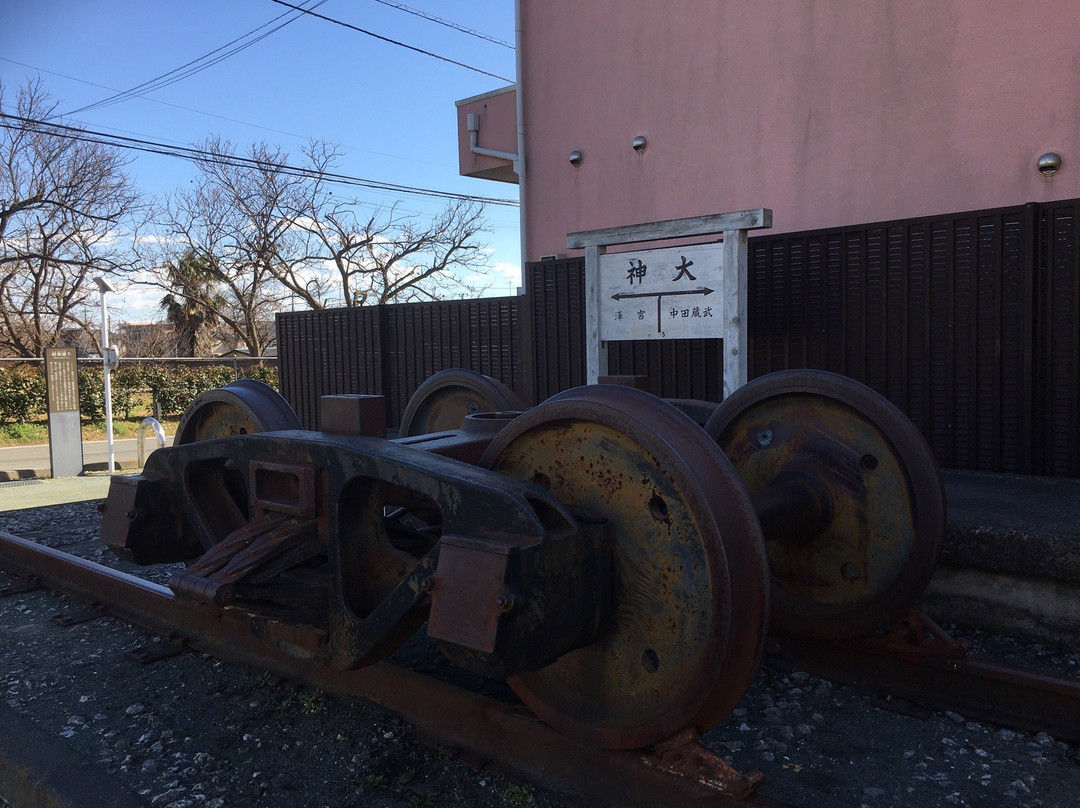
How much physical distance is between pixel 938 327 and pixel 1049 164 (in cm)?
305

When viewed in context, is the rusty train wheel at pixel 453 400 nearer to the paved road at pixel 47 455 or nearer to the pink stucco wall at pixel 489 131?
the paved road at pixel 47 455

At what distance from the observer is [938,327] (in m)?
5.87

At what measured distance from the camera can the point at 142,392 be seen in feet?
79.3

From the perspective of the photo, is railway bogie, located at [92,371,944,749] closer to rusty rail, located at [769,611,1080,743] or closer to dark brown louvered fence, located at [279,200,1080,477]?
rusty rail, located at [769,611,1080,743]

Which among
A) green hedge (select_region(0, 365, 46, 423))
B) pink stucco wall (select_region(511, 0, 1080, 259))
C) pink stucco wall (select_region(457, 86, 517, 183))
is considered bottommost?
green hedge (select_region(0, 365, 46, 423))

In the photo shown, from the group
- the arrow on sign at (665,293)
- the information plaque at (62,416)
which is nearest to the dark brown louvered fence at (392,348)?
the arrow on sign at (665,293)

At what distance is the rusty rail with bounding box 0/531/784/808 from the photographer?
2.15 meters

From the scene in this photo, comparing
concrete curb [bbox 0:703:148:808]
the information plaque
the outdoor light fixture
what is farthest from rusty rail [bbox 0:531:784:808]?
the information plaque

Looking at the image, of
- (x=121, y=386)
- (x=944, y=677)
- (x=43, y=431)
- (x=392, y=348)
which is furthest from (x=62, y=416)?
(x=121, y=386)

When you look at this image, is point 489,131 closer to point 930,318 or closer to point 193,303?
point 930,318

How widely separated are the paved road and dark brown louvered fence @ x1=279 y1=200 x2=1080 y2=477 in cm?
1005

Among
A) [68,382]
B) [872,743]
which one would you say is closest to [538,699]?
[872,743]

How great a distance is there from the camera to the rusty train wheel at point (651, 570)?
84.3 inches

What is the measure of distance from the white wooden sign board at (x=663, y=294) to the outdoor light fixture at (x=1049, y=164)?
12.6 ft
